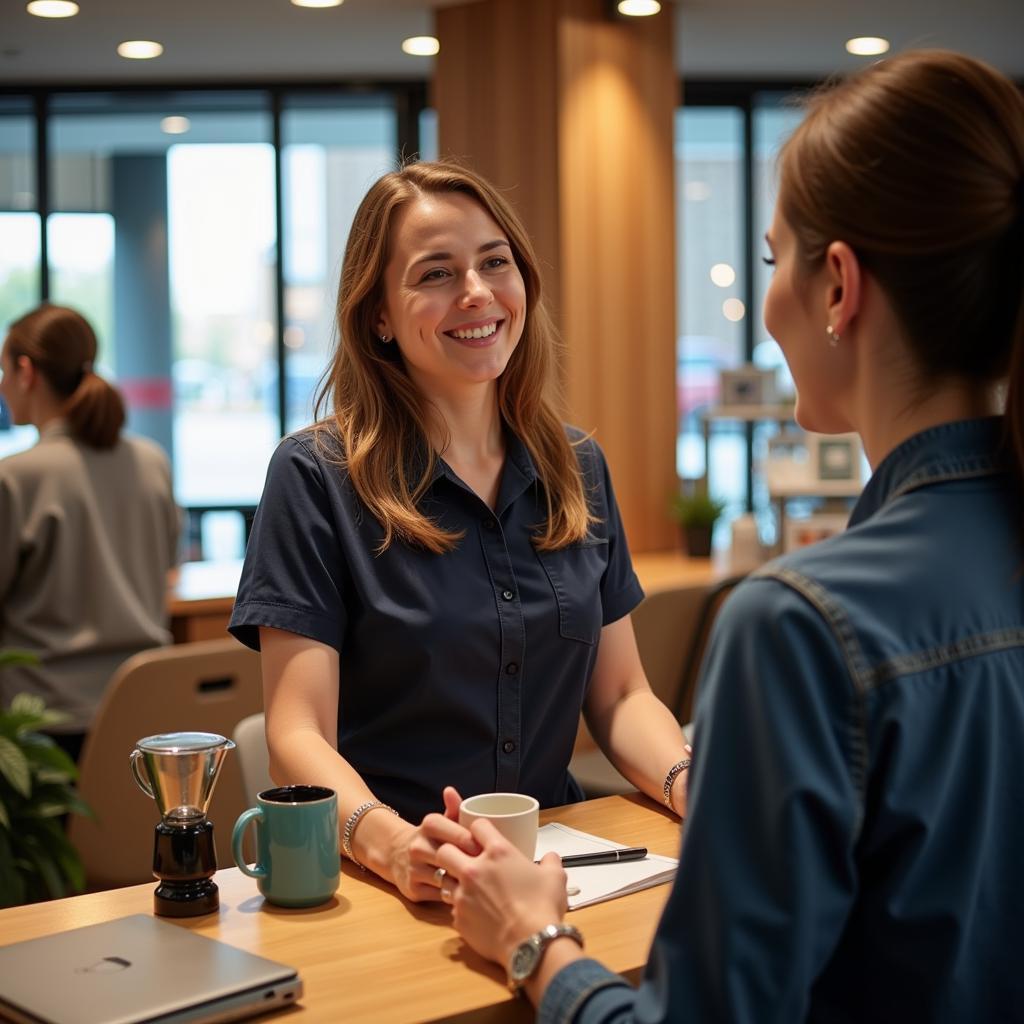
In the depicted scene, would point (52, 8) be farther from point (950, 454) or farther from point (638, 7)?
point (950, 454)

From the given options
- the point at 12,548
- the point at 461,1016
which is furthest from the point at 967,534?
the point at 12,548

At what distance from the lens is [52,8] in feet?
17.3

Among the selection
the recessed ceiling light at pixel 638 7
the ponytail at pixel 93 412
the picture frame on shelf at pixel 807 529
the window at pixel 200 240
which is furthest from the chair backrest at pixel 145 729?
the window at pixel 200 240

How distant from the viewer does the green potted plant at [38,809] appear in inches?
113

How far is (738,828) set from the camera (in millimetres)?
925

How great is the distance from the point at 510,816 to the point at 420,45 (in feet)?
16.5

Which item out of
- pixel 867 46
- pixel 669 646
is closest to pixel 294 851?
pixel 669 646

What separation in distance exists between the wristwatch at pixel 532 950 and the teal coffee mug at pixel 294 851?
1.00ft

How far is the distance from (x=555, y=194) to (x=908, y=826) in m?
4.19

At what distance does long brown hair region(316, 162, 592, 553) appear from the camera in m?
1.87

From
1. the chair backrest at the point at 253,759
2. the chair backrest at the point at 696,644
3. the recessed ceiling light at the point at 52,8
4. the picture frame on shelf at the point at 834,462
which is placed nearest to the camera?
the chair backrest at the point at 253,759

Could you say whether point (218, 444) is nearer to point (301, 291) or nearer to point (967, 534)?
point (301, 291)

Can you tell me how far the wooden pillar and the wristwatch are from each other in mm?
3735

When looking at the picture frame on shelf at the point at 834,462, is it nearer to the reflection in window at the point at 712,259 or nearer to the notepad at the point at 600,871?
the reflection in window at the point at 712,259
